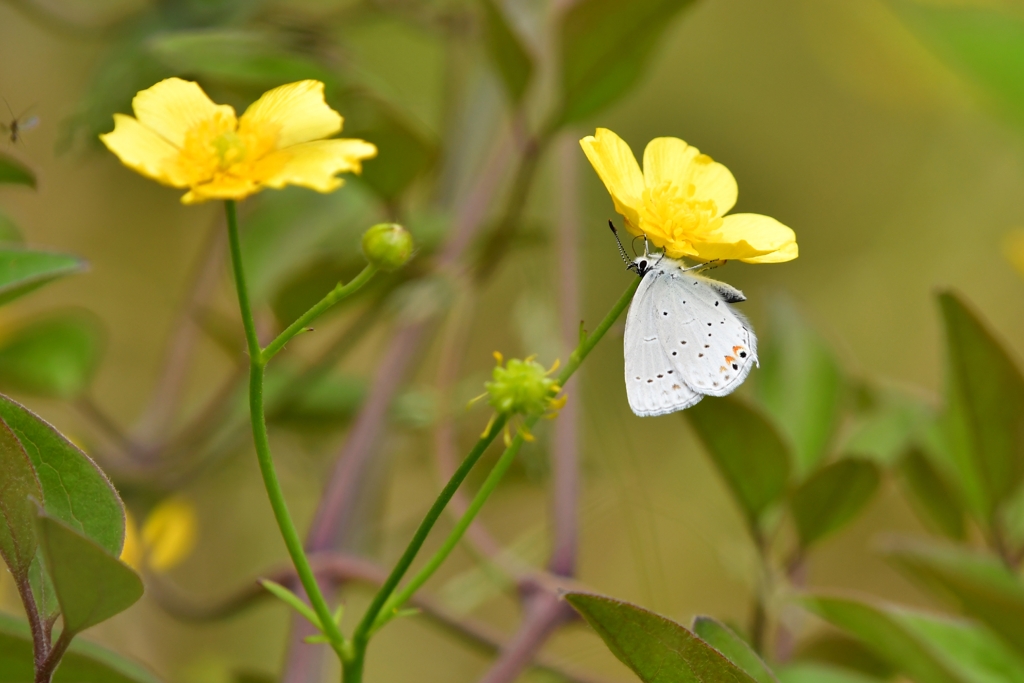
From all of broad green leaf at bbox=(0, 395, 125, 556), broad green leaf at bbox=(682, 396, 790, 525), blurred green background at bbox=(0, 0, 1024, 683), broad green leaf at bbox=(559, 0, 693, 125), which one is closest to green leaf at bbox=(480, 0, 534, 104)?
broad green leaf at bbox=(559, 0, 693, 125)

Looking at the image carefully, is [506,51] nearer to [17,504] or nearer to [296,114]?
[296,114]

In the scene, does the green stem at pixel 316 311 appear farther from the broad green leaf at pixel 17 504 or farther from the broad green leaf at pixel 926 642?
the broad green leaf at pixel 926 642

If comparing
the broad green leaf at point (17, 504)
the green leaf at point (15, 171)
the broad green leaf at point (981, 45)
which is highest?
the broad green leaf at point (981, 45)

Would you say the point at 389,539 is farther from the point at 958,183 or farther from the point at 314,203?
the point at 958,183

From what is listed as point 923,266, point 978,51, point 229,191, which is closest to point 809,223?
point 923,266

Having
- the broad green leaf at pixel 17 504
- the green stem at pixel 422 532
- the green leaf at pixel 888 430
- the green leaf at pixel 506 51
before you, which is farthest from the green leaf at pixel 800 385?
the broad green leaf at pixel 17 504

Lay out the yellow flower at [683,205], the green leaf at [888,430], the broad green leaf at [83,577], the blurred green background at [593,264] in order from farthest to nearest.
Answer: the blurred green background at [593,264] < the green leaf at [888,430] < the yellow flower at [683,205] < the broad green leaf at [83,577]
